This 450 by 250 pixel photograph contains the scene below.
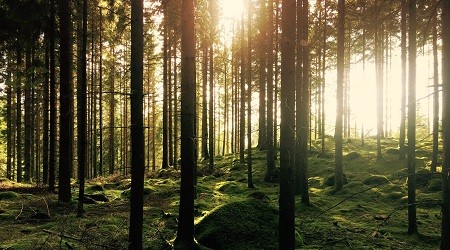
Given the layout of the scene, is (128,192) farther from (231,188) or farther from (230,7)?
(230,7)

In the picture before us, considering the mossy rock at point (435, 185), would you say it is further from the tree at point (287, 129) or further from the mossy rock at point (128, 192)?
the mossy rock at point (128, 192)

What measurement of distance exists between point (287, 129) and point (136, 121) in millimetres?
3427

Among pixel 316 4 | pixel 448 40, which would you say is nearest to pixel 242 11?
pixel 316 4

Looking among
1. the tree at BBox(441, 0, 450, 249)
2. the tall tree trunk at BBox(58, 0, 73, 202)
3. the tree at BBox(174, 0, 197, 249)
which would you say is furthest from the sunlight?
the tree at BBox(441, 0, 450, 249)

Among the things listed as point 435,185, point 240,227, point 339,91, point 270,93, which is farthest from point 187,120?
point 435,185

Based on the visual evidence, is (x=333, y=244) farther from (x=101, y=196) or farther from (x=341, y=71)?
(x=101, y=196)

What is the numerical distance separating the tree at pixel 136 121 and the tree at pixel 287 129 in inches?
126

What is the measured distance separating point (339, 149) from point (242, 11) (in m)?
10.0

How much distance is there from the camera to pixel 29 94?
24.7 m

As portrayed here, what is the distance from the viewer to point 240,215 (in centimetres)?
883

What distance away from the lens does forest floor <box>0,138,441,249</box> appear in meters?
8.24

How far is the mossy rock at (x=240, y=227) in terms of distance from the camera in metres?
8.09

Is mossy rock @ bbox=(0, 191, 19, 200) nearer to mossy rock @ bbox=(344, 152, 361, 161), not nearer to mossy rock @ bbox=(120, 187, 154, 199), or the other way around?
mossy rock @ bbox=(120, 187, 154, 199)

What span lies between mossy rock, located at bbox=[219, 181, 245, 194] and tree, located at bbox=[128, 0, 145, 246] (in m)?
9.85
